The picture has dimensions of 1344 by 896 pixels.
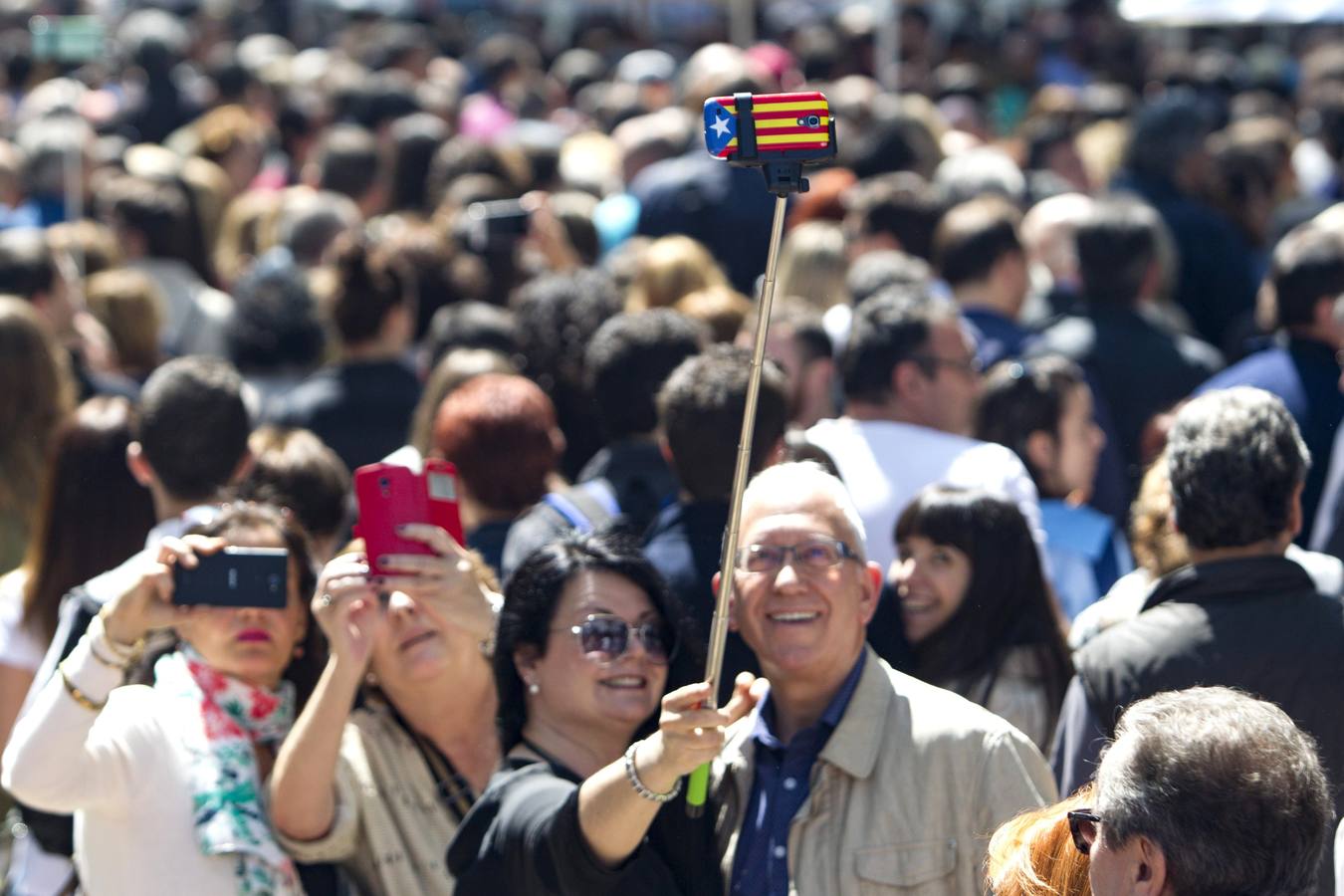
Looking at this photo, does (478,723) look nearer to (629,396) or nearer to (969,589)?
(969,589)

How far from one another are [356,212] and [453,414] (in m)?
4.53

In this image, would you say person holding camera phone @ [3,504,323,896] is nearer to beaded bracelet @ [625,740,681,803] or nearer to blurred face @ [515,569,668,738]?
blurred face @ [515,569,668,738]

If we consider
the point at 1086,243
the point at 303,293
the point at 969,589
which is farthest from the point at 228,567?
the point at 1086,243

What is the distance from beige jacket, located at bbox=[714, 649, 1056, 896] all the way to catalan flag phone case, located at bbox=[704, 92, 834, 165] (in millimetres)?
918

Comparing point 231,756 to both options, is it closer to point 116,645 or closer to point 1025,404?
point 116,645

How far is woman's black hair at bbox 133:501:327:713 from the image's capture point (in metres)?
3.75

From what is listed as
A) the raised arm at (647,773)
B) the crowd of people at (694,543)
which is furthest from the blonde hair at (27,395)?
the raised arm at (647,773)

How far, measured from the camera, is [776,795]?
10.4ft

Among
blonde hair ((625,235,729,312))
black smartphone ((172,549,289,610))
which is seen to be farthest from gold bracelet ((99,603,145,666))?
blonde hair ((625,235,729,312))

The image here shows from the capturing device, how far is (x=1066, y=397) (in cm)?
499

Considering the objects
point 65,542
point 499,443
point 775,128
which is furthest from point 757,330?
point 65,542

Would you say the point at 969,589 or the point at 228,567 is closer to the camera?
the point at 228,567

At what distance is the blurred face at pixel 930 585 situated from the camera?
157 inches

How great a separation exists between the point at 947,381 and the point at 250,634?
1946mm
